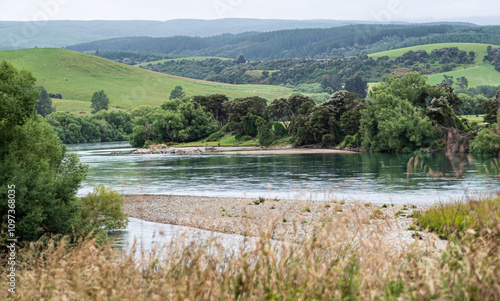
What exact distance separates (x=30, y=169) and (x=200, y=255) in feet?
66.0

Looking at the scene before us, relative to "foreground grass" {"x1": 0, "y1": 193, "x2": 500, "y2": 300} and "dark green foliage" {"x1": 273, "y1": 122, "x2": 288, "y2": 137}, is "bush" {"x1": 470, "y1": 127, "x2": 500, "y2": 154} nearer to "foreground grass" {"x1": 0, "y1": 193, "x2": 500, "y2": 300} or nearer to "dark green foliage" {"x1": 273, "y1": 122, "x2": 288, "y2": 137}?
"dark green foliage" {"x1": 273, "y1": 122, "x2": 288, "y2": 137}

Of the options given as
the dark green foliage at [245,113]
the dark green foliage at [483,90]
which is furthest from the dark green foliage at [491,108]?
the dark green foliage at [483,90]

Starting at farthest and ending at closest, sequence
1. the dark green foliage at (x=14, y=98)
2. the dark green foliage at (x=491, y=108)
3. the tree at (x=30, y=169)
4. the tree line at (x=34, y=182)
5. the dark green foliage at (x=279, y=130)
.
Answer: the dark green foliage at (x=279, y=130), the dark green foliage at (x=491, y=108), the dark green foliage at (x=14, y=98), the tree at (x=30, y=169), the tree line at (x=34, y=182)

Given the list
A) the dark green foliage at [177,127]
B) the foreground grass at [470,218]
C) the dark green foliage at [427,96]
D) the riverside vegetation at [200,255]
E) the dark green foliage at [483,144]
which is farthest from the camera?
the dark green foliage at [177,127]

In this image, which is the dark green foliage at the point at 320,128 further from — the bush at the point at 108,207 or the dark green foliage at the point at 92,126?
the dark green foliage at the point at 92,126

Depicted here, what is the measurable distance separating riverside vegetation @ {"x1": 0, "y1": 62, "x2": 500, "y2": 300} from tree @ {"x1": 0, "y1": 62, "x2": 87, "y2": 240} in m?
0.05

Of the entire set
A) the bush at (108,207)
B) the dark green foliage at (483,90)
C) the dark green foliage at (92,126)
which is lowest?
the dark green foliage at (92,126)

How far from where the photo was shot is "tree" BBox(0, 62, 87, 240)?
19734mm

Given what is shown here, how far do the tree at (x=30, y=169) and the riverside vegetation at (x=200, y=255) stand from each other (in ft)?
0.18

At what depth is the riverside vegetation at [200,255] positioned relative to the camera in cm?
552

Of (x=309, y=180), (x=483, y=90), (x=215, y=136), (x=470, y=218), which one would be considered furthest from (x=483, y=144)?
(x=483, y=90)

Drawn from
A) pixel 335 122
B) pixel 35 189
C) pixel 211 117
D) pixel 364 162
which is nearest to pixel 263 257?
pixel 35 189

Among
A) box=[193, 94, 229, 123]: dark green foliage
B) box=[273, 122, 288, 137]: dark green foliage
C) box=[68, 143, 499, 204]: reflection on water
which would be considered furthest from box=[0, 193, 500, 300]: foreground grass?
box=[193, 94, 229, 123]: dark green foliage

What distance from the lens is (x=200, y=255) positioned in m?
6.82
